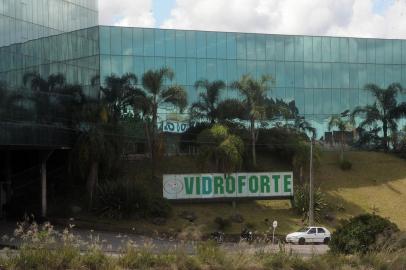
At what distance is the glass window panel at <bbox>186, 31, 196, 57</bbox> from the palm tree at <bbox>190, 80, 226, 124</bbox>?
287 cm

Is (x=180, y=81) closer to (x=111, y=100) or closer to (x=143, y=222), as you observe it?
(x=111, y=100)

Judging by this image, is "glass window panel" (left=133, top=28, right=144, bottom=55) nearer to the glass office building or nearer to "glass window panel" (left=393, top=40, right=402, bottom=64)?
the glass office building

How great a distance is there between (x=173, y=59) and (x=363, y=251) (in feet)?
150

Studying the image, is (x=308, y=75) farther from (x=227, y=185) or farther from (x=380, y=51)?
(x=227, y=185)

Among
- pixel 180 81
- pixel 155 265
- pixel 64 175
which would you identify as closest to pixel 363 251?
pixel 155 265

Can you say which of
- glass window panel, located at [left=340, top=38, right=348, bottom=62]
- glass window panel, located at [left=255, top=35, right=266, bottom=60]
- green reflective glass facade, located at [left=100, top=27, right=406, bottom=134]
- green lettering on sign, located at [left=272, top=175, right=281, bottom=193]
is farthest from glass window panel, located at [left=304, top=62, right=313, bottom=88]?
green lettering on sign, located at [left=272, top=175, right=281, bottom=193]

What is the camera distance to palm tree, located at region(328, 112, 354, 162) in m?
66.1

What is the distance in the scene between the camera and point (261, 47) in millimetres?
67688

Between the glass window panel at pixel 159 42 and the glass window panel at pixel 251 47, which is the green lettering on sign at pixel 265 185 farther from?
the glass window panel at pixel 159 42

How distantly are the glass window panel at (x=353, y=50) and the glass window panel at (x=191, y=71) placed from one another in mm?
17183

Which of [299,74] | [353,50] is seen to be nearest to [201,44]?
[299,74]

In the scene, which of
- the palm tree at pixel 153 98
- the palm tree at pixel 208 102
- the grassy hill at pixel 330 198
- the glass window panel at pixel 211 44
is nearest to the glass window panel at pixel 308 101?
the grassy hill at pixel 330 198

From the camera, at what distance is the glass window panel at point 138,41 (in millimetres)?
63125

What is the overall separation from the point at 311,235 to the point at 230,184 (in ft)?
33.9
